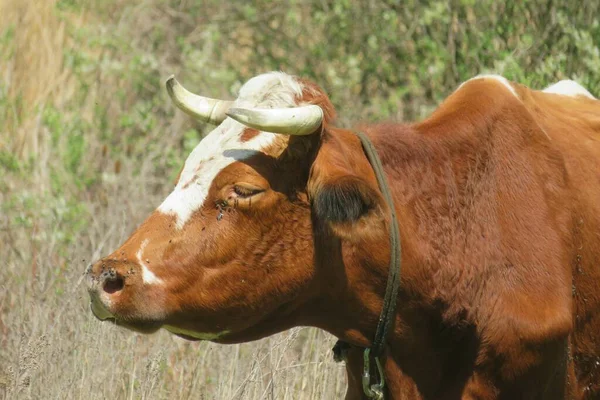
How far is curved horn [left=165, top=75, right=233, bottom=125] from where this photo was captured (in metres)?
4.43

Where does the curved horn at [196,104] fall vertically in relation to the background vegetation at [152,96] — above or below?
above

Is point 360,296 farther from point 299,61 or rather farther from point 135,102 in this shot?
point 135,102

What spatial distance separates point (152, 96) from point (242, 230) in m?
7.12

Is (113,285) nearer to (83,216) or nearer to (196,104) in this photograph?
(196,104)

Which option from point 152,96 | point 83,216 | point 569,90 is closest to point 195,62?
point 152,96

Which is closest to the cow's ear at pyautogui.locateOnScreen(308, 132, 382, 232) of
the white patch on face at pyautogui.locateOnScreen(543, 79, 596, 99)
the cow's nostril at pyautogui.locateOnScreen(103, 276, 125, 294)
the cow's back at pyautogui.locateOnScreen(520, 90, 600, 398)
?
the cow's nostril at pyautogui.locateOnScreen(103, 276, 125, 294)

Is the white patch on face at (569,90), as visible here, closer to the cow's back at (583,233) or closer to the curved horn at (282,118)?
the cow's back at (583,233)

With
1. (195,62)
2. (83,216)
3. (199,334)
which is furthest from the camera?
(195,62)

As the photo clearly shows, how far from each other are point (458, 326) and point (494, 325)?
0.16 meters

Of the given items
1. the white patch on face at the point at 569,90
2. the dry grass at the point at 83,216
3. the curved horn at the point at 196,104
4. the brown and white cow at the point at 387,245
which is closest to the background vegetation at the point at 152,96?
the dry grass at the point at 83,216

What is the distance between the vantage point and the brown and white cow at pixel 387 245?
12.9ft

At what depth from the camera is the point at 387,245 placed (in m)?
4.13

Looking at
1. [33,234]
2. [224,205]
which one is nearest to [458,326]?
[224,205]

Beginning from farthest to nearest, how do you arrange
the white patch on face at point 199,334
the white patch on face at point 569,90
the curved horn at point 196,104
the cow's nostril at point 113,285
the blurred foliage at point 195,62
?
the blurred foliage at point 195,62
the white patch on face at point 569,90
the curved horn at point 196,104
the white patch on face at point 199,334
the cow's nostril at point 113,285
